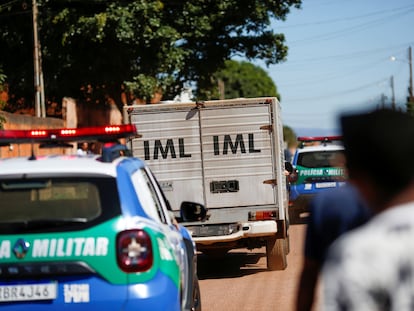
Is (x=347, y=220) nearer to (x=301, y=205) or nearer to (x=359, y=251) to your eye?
(x=359, y=251)

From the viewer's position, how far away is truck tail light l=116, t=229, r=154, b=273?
250 inches

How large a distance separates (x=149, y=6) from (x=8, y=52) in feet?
19.9

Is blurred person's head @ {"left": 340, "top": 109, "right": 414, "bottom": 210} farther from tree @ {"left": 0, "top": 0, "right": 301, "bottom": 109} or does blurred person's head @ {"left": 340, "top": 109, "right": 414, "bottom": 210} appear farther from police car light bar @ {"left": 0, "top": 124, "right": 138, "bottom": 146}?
tree @ {"left": 0, "top": 0, "right": 301, "bottom": 109}

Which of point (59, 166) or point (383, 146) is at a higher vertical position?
point (383, 146)

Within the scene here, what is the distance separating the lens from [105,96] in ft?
141

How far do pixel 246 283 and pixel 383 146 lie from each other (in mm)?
10415

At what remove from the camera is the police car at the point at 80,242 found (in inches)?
248

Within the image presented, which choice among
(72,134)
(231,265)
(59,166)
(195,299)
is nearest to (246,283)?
(231,265)

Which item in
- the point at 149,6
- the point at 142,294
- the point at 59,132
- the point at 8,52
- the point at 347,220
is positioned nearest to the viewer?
the point at 347,220

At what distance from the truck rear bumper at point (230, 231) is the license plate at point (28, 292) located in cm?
804

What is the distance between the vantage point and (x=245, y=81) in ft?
424

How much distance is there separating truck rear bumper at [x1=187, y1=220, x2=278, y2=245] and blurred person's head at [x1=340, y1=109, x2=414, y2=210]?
10.6 metres

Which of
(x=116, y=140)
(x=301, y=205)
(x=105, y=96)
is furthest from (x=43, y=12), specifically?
(x=116, y=140)

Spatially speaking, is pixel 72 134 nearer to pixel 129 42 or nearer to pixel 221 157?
pixel 221 157
